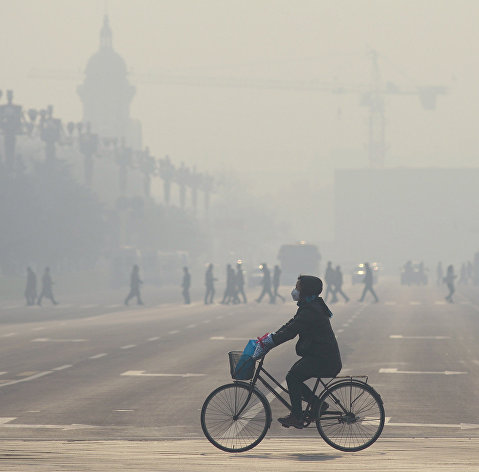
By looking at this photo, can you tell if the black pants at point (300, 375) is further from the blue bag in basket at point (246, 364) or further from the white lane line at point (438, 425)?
the white lane line at point (438, 425)

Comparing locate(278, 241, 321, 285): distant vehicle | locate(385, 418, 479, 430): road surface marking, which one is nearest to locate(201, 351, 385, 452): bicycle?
locate(385, 418, 479, 430): road surface marking

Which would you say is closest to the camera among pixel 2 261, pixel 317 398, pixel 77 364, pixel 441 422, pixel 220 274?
pixel 317 398

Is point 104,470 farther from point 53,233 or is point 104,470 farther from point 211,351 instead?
point 53,233

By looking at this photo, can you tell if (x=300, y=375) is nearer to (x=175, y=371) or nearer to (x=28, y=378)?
(x=28, y=378)

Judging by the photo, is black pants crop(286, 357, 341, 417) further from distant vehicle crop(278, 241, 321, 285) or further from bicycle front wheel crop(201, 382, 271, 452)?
distant vehicle crop(278, 241, 321, 285)

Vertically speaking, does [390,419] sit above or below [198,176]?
below

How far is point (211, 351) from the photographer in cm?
2569

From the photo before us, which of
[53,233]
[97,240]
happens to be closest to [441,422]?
[53,233]

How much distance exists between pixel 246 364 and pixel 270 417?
1.53 ft

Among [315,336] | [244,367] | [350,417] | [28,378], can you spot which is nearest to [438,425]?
[350,417]

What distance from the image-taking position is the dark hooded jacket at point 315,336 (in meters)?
10.6

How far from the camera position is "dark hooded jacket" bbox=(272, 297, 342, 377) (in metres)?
10.6

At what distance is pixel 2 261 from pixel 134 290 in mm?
25202

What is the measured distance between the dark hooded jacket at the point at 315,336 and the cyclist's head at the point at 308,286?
3.7 inches
